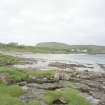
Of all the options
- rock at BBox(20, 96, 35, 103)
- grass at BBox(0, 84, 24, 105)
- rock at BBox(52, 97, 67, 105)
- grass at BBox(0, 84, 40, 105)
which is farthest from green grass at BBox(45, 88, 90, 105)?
grass at BBox(0, 84, 24, 105)

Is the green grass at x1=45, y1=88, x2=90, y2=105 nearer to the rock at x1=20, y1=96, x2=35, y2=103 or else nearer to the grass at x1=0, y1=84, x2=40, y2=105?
the rock at x1=20, y1=96, x2=35, y2=103

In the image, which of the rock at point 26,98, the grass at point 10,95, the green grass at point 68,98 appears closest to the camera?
the grass at point 10,95

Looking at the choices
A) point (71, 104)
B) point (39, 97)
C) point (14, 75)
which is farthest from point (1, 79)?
point (71, 104)

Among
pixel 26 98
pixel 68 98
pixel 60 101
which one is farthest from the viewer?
pixel 68 98

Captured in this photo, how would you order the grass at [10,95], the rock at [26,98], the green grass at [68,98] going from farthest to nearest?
the green grass at [68,98]
the rock at [26,98]
the grass at [10,95]

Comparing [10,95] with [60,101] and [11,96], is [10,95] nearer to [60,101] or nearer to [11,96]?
[11,96]

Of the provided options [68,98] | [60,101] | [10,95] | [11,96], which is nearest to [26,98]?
[11,96]

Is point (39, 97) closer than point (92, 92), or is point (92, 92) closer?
point (39, 97)

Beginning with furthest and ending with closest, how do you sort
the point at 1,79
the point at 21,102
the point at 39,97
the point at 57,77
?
1. the point at 57,77
2. the point at 1,79
3. the point at 39,97
4. the point at 21,102

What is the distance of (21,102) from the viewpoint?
17422 mm

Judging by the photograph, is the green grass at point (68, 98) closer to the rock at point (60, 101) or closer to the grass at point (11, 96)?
the rock at point (60, 101)

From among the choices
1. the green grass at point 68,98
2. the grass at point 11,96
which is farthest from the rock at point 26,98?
the green grass at point 68,98

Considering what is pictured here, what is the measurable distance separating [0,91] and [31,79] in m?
9.39

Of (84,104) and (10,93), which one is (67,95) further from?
(10,93)
